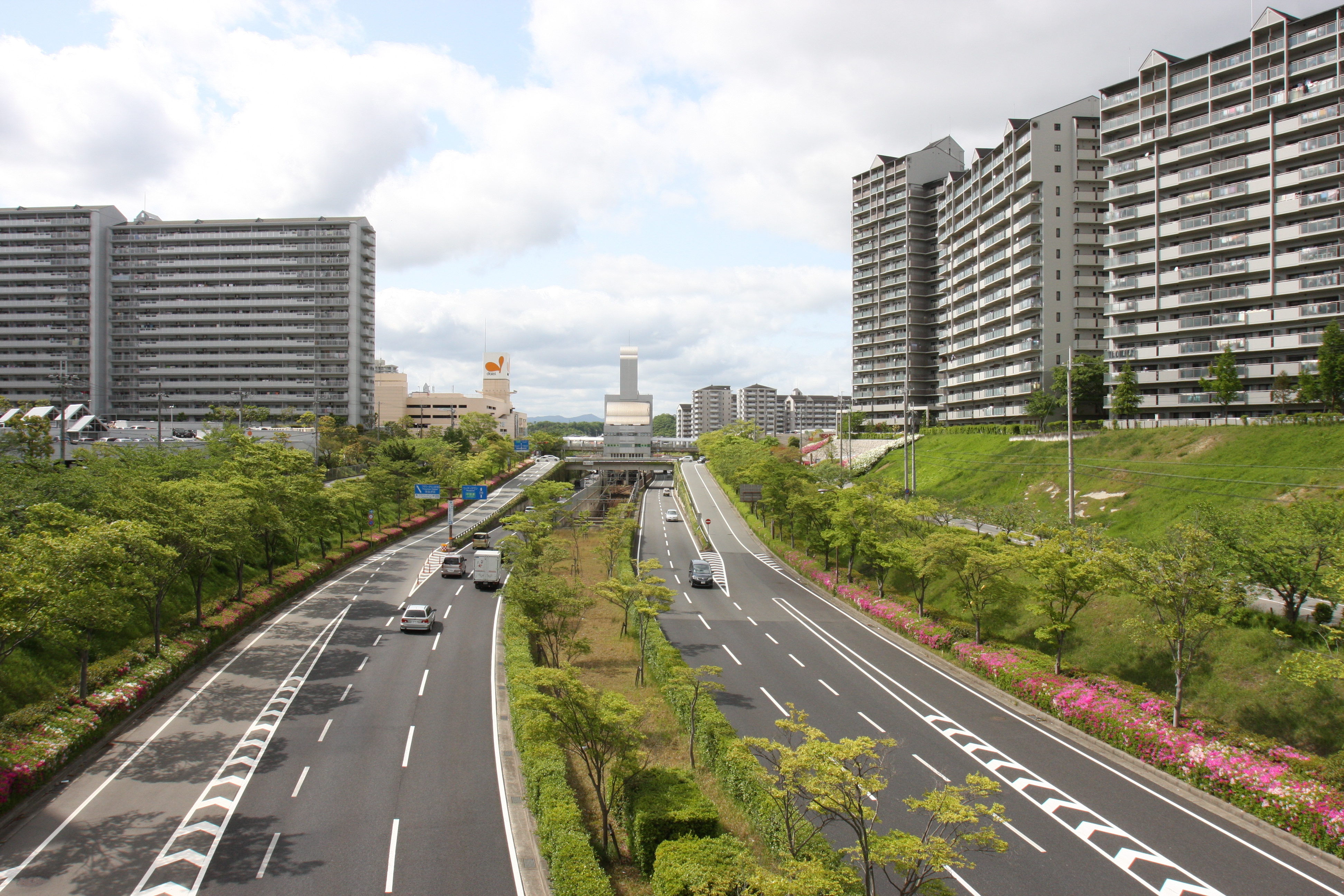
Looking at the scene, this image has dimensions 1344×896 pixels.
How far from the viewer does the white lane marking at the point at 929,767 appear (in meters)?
18.6

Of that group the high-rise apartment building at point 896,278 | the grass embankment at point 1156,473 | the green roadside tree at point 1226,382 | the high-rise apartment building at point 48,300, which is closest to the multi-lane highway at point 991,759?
the grass embankment at point 1156,473

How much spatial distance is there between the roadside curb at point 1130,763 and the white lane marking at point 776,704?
323 inches

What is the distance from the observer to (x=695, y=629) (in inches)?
1362

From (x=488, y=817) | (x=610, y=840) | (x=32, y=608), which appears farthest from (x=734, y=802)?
(x=32, y=608)

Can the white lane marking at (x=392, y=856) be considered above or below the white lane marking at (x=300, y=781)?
below

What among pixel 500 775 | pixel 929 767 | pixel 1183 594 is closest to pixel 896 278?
pixel 1183 594

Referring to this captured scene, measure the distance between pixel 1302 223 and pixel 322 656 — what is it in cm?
7306

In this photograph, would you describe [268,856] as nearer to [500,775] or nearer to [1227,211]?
[500,775]

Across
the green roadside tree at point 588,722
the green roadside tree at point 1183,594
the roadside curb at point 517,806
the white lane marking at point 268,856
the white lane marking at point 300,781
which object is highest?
the green roadside tree at point 1183,594

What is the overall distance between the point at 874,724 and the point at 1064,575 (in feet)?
29.1

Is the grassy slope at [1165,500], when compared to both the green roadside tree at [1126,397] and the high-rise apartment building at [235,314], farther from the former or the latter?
the high-rise apartment building at [235,314]

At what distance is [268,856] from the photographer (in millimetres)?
14594

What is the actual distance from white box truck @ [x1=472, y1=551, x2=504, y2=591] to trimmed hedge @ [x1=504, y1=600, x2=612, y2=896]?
21.2 m

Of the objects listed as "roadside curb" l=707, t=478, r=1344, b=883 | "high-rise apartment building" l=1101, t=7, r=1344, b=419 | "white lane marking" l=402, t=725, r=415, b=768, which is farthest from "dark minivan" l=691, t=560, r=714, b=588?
"high-rise apartment building" l=1101, t=7, r=1344, b=419
